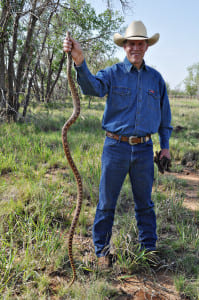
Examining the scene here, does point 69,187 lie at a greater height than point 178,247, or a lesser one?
greater

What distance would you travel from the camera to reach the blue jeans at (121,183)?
2398 mm

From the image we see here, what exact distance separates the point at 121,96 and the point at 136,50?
0.45 m

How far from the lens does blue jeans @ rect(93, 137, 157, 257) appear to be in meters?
2.40

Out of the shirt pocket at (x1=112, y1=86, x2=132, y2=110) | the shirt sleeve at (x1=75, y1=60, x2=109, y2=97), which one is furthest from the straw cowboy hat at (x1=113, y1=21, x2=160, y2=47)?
the shirt pocket at (x1=112, y1=86, x2=132, y2=110)

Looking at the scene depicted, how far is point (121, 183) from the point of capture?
8.26ft

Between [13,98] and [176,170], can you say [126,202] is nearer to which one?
[176,170]

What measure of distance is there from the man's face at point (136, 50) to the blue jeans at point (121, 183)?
79 cm

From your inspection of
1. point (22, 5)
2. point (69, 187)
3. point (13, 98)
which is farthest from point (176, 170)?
point (22, 5)

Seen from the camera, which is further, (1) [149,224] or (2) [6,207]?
(2) [6,207]

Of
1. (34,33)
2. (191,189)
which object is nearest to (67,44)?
(191,189)

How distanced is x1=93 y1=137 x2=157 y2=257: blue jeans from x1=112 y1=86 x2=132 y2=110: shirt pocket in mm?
353

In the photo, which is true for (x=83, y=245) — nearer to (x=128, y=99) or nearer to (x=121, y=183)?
(x=121, y=183)

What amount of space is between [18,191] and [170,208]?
2204 millimetres

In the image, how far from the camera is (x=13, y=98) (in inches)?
341
